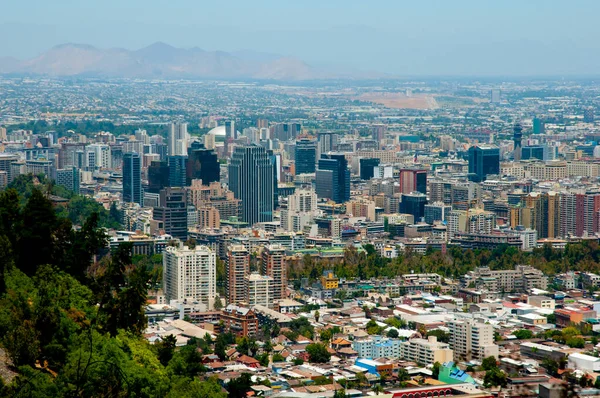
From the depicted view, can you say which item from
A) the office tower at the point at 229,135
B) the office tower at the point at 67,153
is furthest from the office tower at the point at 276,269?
the office tower at the point at 229,135

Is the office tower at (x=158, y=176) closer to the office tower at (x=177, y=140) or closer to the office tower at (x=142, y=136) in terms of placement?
the office tower at (x=177, y=140)

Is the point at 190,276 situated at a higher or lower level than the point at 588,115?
lower

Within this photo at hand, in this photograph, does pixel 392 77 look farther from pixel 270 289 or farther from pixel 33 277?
pixel 33 277

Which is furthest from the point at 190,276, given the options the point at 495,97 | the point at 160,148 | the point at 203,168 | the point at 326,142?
the point at 495,97

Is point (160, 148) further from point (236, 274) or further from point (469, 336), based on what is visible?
point (469, 336)

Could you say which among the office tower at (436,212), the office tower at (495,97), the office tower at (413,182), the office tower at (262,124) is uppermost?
the office tower at (495,97)

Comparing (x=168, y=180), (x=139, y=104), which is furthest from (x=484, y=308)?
(x=139, y=104)
